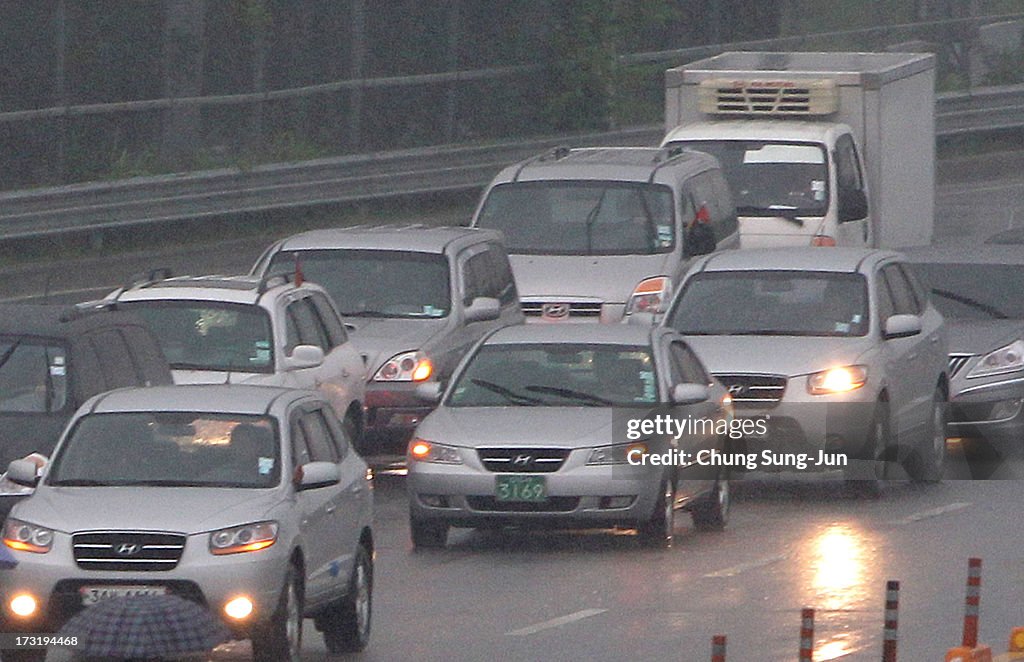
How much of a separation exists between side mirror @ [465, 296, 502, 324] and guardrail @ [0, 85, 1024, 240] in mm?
10260

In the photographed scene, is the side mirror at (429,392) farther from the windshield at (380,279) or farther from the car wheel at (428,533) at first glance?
the windshield at (380,279)

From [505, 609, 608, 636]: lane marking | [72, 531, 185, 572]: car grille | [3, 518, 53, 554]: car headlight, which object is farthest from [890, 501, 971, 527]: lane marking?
[3, 518, 53, 554]: car headlight

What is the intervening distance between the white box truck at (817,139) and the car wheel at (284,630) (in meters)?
13.8

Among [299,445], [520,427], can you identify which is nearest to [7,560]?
[299,445]

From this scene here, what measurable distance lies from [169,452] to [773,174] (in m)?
14.4

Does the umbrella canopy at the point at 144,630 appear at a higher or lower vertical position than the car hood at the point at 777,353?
higher

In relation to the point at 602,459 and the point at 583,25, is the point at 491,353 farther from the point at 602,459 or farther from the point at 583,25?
the point at 583,25

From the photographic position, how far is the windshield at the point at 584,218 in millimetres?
23141

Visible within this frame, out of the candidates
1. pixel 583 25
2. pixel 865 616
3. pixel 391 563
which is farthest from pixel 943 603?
pixel 583 25

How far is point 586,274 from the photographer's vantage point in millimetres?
22703

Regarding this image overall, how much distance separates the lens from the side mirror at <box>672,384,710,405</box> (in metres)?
16.6

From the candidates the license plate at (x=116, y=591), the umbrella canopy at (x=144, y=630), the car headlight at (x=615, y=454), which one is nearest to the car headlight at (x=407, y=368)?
the car headlight at (x=615, y=454)

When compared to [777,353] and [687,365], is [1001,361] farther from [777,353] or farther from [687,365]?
[687,365]

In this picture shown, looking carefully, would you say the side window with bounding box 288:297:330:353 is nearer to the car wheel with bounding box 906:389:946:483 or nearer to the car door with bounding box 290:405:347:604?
the car wheel with bounding box 906:389:946:483
